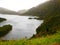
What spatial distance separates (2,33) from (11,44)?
173 ft

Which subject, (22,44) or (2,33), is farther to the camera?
(2,33)

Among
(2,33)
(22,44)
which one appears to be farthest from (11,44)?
(2,33)

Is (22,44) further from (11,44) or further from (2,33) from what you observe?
(2,33)

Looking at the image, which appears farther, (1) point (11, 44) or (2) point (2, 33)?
(2) point (2, 33)

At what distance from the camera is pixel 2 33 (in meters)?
68.8

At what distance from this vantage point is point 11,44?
16859mm

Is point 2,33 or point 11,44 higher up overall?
point 11,44

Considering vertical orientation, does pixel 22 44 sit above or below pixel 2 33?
above

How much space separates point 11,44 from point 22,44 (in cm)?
122

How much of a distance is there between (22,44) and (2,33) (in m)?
52.3

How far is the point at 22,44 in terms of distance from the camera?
690 inches
